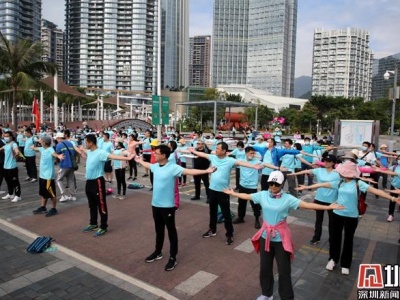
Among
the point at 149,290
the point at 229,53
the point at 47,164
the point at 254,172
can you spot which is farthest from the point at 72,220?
the point at 229,53

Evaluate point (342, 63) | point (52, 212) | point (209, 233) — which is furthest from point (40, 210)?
point (342, 63)

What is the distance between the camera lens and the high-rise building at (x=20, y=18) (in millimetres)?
96375

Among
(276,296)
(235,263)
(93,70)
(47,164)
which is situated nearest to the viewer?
(276,296)

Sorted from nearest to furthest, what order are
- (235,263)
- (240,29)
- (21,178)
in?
(235,263), (21,178), (240,29)

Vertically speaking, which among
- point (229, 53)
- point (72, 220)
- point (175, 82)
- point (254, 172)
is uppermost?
point (229, 53)

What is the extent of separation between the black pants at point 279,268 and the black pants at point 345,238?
1.66 metres

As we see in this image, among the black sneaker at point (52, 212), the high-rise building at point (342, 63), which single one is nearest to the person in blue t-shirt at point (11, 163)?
the black sneaker at point (52, 212)

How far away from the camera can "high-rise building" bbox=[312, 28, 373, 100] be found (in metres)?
121

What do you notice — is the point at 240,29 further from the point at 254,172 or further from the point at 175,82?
the point at 254,172

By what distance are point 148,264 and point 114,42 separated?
12023cm

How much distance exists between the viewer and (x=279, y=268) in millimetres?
4020

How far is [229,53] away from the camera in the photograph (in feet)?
444

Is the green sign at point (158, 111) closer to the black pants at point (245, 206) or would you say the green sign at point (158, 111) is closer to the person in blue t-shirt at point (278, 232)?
the black pants at point (245, 206)

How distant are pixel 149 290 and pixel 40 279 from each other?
1687 mm
